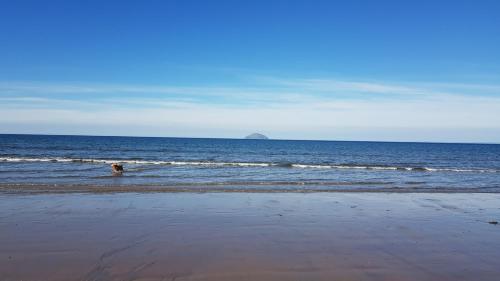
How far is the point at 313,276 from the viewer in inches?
305

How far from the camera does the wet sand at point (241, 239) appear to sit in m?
7.98

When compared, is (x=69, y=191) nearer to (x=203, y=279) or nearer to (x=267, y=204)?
(x=267, y=204)

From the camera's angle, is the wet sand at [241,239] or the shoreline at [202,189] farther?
the shoreline at [202,189]

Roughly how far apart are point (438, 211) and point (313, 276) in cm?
980

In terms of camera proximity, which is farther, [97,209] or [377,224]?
[97,209]

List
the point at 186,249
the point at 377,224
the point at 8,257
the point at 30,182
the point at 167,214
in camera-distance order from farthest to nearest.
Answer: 1. the point at 30,182
2. the point at 167,214
3. the point at 377,224
4. the point at 186,249
5. the point at 8,257

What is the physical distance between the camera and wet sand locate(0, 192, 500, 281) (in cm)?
798

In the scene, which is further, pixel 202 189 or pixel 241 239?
pixel 202 189

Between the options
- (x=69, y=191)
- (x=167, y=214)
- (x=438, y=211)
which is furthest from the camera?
(x=69, y=191)

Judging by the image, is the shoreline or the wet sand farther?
the shoreline

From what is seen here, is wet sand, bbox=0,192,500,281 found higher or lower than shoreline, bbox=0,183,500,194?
higher

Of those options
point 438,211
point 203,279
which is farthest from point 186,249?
point 438,211

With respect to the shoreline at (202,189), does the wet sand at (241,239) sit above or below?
above

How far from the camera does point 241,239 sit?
10.5 m
